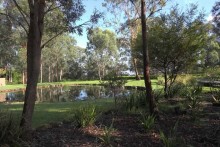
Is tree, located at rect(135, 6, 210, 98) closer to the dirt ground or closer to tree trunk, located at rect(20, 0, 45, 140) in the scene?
the dirt ground

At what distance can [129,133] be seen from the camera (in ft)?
25.4

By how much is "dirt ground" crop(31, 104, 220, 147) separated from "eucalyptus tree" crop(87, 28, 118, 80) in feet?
161

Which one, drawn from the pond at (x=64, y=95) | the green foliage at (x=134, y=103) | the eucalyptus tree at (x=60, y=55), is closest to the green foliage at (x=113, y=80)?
the green foliage at (x=134, y=103)

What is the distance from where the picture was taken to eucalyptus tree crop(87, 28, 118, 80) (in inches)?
2301

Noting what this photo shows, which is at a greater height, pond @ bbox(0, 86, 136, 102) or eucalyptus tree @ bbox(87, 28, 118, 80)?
eucalyptus tree @ bbox(87, 28, 118, 80)

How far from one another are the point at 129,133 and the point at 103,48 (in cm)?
5297

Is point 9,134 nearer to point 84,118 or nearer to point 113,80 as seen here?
point 84,118

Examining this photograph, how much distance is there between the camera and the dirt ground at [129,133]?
269 inches

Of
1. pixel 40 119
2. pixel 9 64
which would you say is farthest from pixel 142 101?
pixel 9 64

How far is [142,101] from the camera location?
36.9ft

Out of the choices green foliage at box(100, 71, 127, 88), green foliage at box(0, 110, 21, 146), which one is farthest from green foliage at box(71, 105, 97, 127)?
green foliage at box(100, 71, 127, 88)

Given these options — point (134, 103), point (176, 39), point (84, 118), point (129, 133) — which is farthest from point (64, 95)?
point (129, 133)

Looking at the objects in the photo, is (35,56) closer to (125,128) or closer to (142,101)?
(125,128)

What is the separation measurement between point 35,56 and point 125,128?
3048 mm
